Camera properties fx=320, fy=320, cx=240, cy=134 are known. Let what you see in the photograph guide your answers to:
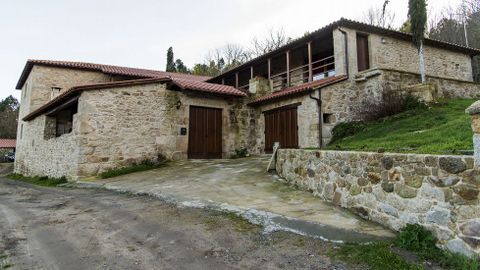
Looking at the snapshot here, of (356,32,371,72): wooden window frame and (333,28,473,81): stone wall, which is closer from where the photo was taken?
(333,28,473,81): stone wall

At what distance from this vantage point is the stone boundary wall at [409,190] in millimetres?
3631

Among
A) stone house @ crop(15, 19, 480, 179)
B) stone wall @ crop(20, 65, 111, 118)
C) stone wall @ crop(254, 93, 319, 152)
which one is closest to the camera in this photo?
stone house @ crop(15, 19, 480, 179)

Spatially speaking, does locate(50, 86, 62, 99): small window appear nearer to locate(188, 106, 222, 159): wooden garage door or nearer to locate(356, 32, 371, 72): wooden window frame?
locate(188, 106, 222, 159): wooden garage door

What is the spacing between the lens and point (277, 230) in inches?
182

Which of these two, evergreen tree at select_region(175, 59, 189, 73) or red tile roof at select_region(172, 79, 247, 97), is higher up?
evergreen tree at select_region(175, 59, 189, 73)

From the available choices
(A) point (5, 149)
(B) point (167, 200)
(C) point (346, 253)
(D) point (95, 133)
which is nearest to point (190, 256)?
(C) point (346, 253)

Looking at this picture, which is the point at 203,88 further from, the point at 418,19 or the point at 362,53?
the point at 418,19

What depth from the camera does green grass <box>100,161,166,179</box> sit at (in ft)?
35.1

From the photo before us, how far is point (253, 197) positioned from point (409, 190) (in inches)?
117

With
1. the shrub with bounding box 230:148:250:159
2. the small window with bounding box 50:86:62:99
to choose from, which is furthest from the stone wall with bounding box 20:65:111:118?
the shrub with bounding box 230:148:250:159

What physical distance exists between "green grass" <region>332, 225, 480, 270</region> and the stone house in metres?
8.21

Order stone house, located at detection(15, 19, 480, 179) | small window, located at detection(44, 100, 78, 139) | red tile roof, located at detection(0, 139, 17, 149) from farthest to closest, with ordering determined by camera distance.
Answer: red tile roof, located at detection(0, 139, 17, 149) → small window, located at detection(44, 100, 78, 139) → stone house, located at detection(15, 19, 480, 179)

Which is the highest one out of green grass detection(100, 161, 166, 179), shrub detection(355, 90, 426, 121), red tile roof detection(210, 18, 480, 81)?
red tile roof detection(210, 18, 480, 81)

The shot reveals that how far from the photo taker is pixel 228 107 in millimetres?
14516
